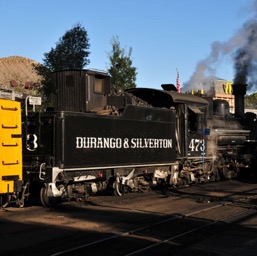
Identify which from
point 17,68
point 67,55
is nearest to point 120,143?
point 67,55

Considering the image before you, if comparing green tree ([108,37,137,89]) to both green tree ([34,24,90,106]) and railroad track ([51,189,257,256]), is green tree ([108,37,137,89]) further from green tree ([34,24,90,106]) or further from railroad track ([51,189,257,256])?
railroad track ([51,189,257,256])

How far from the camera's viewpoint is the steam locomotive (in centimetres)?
1005

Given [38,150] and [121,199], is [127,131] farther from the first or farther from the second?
[38,150]

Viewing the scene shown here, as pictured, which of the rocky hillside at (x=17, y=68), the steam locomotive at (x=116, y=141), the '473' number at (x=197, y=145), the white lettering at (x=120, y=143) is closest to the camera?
the steam locomotive at (x=116, y=141)

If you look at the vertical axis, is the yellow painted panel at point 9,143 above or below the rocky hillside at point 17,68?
below

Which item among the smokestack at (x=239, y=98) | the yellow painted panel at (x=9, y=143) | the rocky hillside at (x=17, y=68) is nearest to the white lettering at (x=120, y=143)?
the yellow painted panel at (x=9, y=143)

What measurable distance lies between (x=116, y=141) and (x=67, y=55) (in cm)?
1502

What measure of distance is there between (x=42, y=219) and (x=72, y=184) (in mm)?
2332

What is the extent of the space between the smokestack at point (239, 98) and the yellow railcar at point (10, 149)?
1283 cm

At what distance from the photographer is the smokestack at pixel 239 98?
20.0m

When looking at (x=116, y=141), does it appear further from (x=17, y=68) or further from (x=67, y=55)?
(x=17, y=68)

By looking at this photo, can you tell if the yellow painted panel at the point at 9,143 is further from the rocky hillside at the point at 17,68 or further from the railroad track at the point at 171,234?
the rocky hillside at the point at 17,68

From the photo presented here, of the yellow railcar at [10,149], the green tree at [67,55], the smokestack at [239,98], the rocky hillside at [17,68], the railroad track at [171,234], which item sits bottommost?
the railroad track at [171,234]

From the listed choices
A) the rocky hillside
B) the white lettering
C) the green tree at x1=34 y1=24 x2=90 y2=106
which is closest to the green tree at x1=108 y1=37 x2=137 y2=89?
the green tree at x1=34 y1=24 x2=90 y2=106
